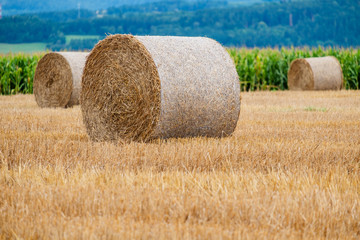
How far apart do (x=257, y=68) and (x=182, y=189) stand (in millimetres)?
17613

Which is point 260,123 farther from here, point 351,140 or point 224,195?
point 224,195

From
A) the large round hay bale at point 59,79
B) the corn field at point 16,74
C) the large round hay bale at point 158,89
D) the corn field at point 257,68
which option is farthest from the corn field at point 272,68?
the large round hay bale at point 158,89

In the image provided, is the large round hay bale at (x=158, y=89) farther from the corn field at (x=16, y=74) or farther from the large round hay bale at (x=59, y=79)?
the corn field at (x=16, y=74)

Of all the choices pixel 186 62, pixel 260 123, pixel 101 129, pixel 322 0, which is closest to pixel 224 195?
pixel 186 62

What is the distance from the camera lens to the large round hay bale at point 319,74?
19172 mm

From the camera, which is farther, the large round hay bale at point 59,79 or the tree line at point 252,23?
the tree line at point 252,23

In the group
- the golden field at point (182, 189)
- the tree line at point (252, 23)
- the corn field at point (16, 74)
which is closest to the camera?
the golden field at point (182, 189)

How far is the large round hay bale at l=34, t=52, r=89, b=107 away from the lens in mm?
13297

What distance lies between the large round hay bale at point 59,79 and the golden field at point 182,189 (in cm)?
612

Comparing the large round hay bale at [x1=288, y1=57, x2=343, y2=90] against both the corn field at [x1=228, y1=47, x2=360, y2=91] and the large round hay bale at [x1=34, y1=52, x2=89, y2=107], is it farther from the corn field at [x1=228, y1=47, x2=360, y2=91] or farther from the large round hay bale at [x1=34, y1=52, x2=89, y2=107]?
the large round hay bale at [x1=34, y1=52, x2=89, y2=107]

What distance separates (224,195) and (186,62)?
3.36m

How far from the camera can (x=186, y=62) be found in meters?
7.18

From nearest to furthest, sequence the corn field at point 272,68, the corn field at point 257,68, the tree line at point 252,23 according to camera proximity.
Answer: the corn field at point 257,68
the corn field at point 272,68
the tree line at point 252,23

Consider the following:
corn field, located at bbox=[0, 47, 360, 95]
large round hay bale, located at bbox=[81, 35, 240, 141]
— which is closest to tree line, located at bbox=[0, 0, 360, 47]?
corn field, located at bbox=[0, 47, 360, 95]
